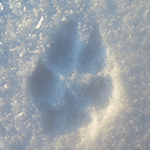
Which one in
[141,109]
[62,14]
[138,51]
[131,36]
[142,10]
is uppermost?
[62,14]

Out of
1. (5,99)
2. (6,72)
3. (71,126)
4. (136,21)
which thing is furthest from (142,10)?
(5,99)

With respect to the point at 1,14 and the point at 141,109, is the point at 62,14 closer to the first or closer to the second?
the point at 1,14

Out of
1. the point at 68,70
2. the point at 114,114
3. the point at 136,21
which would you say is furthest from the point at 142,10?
the point at 114,114

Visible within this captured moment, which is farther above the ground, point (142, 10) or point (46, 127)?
point (142, 10)
